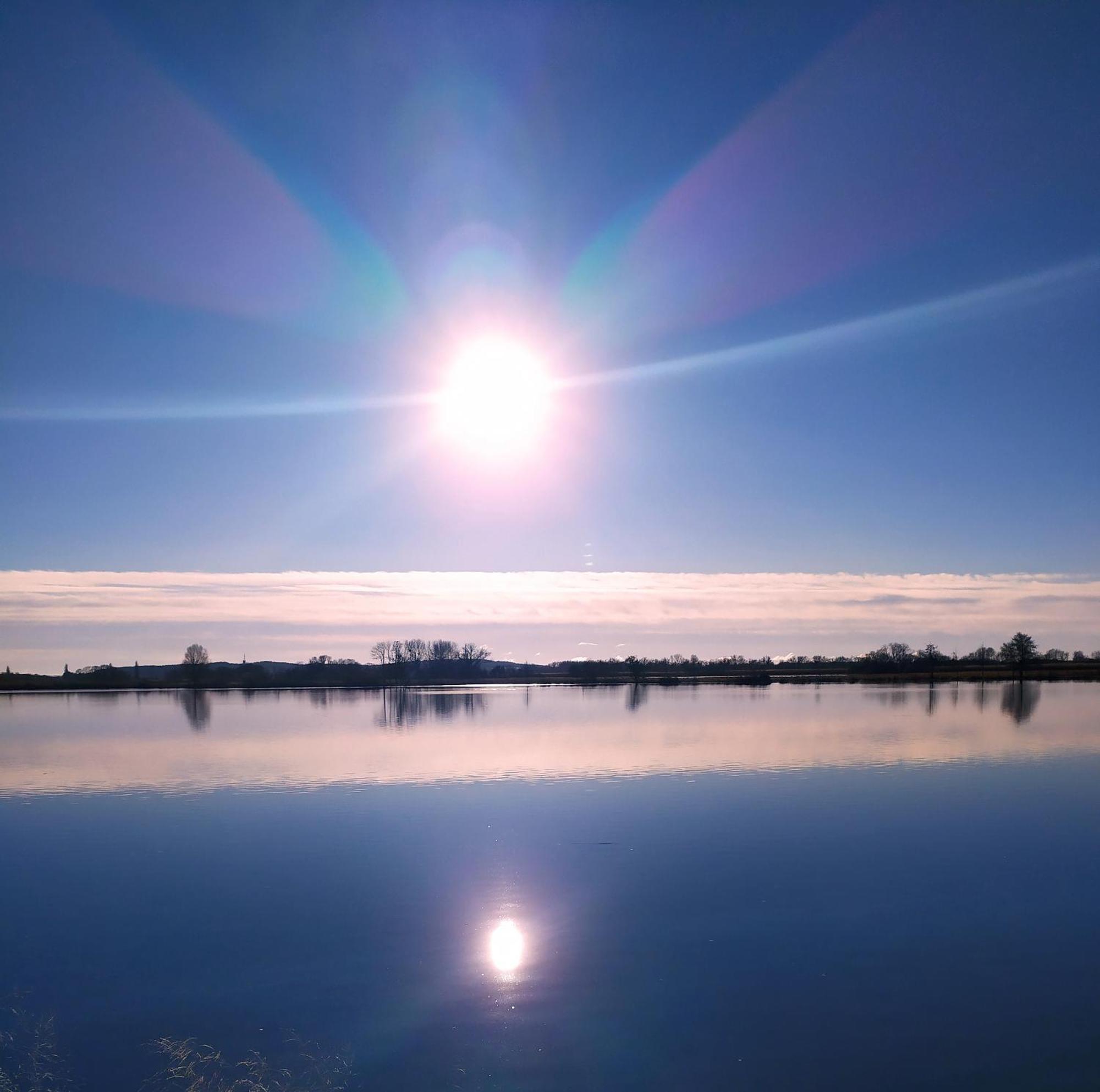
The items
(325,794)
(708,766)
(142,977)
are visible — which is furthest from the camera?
(708,766)

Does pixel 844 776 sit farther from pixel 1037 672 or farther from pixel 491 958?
pixel 1037 672

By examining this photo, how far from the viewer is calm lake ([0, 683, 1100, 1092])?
29.9 ft

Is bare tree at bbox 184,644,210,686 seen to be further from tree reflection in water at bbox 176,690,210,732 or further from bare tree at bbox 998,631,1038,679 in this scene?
bare tree at bbox 998,631,1038,679

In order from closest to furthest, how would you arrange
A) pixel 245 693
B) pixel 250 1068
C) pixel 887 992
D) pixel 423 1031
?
pixel 250 1068
pixel 423 1031
pixel 887 992
pixel 245 693

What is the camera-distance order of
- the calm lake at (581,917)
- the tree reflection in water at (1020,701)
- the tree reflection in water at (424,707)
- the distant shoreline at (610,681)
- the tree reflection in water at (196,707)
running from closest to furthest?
the calm lake at (581,917) → the tree reflection in water at (1020,701) → the tree reflection in water at (196,707) → the tree reflection in water at (424,707) → the distant shoreline at (610,681)

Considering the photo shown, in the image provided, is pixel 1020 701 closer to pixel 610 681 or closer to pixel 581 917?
pixel 581 917

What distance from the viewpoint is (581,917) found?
13117 millimetres

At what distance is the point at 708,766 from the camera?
27.8 meters

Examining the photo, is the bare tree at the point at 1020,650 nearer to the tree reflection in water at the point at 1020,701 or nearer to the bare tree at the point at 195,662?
the tree reflection in water at the point at 1020,701

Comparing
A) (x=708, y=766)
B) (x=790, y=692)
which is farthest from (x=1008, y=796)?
(x=790, y=692)

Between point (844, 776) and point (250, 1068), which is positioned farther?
point (844, 776)

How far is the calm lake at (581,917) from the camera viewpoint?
29.9 ft

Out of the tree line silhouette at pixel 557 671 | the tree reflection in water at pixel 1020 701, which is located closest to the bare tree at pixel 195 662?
the tree line silhouette at pixel 557 671

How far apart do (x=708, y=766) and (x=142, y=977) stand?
1946 cm
